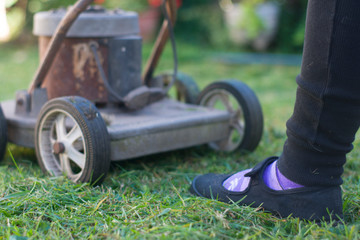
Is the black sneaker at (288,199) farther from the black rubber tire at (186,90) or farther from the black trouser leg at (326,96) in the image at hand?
the black rubber tire at (186,90)

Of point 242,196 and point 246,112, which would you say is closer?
point 242,196

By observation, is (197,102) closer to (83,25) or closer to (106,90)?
(106,90)

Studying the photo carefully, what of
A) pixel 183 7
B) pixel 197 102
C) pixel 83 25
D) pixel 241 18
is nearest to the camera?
pixel 83 25

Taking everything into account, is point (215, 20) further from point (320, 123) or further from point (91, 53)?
point (320, 123)

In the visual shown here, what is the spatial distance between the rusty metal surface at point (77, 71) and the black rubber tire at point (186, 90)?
0.52m

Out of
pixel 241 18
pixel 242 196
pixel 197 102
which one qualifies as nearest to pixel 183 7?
pixel 241 18

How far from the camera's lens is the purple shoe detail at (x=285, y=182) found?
1209 mm

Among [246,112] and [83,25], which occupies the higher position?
[83,25]

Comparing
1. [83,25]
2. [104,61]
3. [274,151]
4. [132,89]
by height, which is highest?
[83,25]

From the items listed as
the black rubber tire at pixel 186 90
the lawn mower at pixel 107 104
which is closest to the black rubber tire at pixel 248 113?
the lawn mower at pixel 107 104

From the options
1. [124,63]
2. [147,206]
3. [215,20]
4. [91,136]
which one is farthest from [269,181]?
[215,20]

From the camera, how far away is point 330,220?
1.17 meters

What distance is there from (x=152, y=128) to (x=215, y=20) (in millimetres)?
4494

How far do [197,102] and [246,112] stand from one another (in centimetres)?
35
